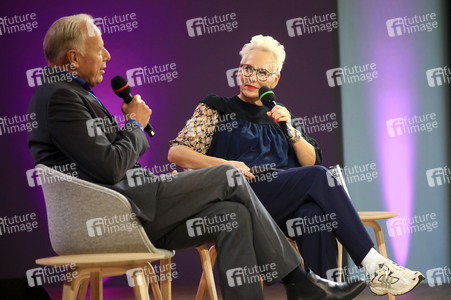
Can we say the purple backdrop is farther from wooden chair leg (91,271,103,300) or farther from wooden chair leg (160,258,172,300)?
wooden chair leg (91,271,103,300)

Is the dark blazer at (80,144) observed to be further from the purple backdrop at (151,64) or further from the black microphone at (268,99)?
the purple backdrop at (151,64)

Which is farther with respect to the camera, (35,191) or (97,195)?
(35,191)

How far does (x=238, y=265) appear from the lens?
1.90 meters

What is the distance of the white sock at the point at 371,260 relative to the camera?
233 cm

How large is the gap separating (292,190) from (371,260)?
43 centimetres

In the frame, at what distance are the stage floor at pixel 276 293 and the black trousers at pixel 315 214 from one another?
1182 millimetres

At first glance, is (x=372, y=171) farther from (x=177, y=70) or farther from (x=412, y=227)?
(x=177, y=70)

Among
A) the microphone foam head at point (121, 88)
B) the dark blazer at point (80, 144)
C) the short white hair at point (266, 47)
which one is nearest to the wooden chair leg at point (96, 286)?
the dark blazer at point (80, 144)

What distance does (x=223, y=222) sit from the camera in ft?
6.36

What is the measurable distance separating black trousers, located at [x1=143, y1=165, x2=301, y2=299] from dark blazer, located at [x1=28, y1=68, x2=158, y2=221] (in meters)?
0.08

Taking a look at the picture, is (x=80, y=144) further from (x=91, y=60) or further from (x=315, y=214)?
(x=315, y=214)

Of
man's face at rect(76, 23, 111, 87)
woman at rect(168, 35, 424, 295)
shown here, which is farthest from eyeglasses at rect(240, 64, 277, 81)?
man's face at rect(76, 23, 111, 87)

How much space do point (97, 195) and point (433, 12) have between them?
10.4ft

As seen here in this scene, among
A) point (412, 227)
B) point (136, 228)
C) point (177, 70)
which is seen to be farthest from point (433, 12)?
point (136, 228)
